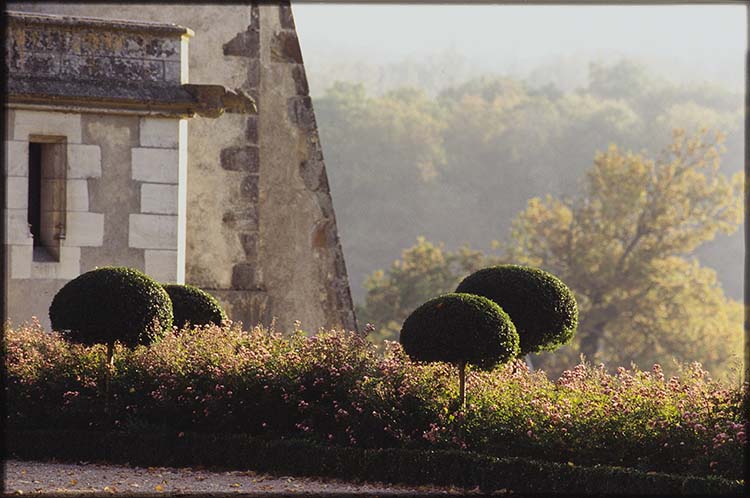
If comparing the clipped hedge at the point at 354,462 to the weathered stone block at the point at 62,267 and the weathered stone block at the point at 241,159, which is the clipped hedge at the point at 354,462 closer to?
the weathered stone block at the point at 62,267

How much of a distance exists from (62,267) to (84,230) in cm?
34

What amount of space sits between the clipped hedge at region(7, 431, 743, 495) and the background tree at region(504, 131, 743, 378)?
2219 cm

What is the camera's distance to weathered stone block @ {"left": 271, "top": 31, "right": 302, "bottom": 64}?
1383 cm

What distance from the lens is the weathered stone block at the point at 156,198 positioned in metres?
11.2

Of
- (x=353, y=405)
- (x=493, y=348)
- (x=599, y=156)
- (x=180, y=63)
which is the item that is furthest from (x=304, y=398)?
(x=599, y=156)

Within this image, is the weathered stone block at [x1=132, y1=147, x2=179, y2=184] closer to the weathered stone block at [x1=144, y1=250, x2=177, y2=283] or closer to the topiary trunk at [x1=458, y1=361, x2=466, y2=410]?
the weathered stone block at [x1=144, y1=250, x2=177, y2=283]

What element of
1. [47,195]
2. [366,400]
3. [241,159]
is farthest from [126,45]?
[366,400]

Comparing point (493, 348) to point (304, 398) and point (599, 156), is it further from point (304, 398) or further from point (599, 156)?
point (599, 156)

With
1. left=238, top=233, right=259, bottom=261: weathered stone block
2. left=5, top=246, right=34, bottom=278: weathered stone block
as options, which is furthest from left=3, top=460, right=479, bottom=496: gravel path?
left=238, top=233, right=259, bottom=261: weathered stone block

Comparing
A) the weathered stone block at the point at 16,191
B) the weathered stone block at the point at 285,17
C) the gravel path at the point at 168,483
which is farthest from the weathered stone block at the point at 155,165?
the gravel path at the point at 168,483

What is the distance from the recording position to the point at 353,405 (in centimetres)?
823

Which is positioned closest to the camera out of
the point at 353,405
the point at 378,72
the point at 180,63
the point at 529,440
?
the point at 529,440

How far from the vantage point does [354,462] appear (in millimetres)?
7883

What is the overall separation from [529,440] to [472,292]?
5.94ft
